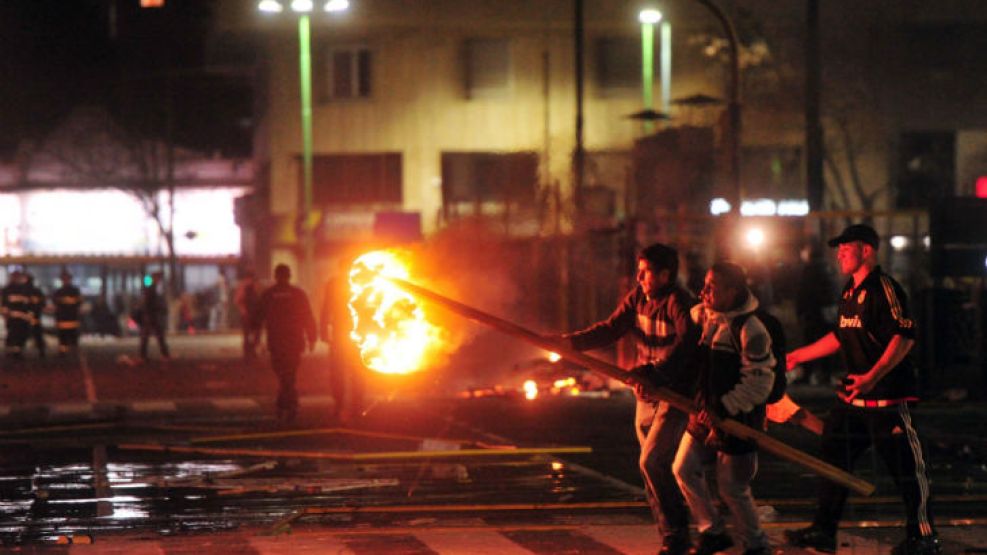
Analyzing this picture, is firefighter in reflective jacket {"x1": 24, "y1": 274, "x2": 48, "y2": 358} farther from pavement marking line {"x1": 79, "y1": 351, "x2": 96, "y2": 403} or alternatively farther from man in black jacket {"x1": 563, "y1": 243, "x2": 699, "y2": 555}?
man in black jacket {"x1": 563, "y1": 243, "x2": 699, "y2": 555}

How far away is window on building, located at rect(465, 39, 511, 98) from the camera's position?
48.9m

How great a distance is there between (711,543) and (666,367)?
3.26ft

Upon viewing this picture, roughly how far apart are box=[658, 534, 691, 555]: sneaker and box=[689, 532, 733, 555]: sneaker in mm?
119

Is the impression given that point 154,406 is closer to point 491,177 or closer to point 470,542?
point 470,542

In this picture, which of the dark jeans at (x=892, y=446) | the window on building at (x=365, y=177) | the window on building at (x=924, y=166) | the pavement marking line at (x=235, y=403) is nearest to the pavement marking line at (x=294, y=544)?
the dark jeans at (x=892, y=446)

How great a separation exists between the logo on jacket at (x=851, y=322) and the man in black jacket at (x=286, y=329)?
9.67 m

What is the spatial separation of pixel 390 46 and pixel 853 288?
41.1 meters

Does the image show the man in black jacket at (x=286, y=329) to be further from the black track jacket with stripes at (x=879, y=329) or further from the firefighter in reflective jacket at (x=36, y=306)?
the firefighter in reflective jacket at (x=36, y=306)

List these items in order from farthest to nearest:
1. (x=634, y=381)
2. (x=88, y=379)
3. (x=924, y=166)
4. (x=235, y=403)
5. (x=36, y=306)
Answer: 1. (x=924, y=166)
2. (x=36, y=306)
3. (x=88, y=379)
4. (x=235, y=403)
5. (x=634, y=381)


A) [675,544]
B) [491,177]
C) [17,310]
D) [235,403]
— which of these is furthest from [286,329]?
[491,177]

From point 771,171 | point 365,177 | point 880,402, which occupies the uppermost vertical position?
point 365,177

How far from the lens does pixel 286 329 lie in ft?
58.6

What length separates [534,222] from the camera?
97.0 ft

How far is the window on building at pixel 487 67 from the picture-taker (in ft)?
160
